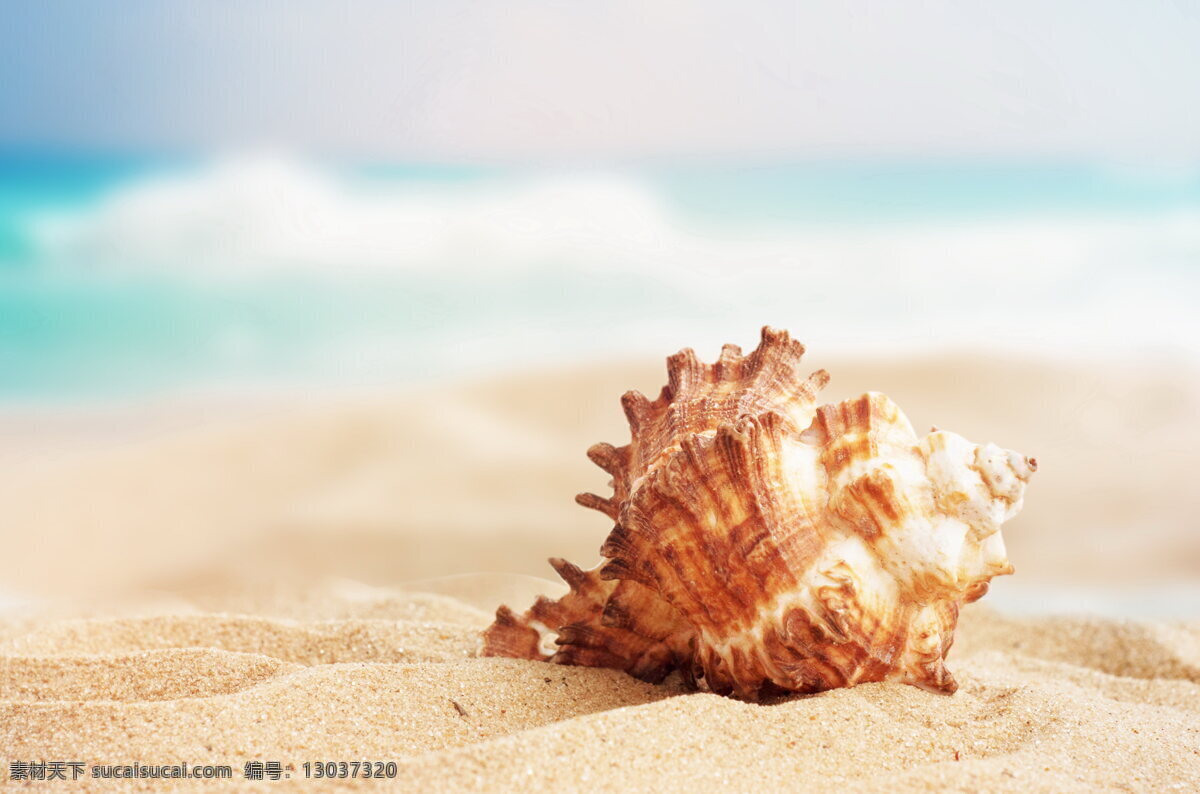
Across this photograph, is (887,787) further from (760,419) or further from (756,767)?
(760,419)

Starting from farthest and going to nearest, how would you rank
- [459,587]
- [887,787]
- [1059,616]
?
1. [459,587]
2. [1059,616]
3. [887,787]

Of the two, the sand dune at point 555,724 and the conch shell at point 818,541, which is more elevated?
the conch shell at point 818,541

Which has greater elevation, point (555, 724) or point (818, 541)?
point (818, 541)

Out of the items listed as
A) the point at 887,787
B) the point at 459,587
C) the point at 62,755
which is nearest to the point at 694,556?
the point at 887,787

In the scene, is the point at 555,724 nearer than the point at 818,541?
Yes

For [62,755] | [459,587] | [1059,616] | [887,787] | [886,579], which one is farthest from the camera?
[459,587]

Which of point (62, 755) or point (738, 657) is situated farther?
point (738, 657)

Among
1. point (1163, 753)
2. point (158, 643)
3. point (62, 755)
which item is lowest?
point (1163, 753)

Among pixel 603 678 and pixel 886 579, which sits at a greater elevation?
pixel 886 579
